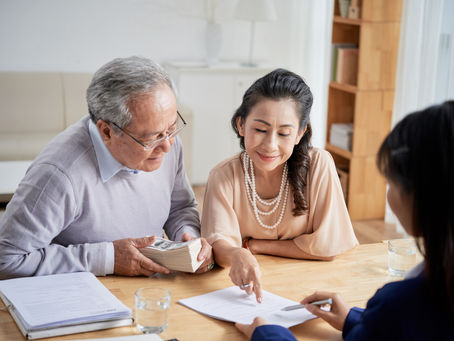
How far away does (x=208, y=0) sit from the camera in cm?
532

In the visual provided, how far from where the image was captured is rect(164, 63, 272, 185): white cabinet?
502 cm

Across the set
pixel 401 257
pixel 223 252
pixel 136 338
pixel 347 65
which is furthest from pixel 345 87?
pixel 136 338

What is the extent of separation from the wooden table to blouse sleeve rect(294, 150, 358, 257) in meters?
0.05

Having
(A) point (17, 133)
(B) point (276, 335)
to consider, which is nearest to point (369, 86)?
(A) point (17, 133)

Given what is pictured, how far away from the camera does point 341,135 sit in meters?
4.70

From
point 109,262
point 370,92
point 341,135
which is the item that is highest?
point 370,92

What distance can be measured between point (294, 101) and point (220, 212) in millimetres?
424

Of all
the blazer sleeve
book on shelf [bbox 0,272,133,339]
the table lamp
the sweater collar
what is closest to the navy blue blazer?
the blazer sleeve

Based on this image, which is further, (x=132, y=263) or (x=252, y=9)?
(x=252, y=9)

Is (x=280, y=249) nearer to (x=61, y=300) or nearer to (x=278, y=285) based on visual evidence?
(x=278, y=285)

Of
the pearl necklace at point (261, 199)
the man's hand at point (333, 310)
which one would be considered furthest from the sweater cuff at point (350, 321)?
the pearl necklace at point (261, 199)

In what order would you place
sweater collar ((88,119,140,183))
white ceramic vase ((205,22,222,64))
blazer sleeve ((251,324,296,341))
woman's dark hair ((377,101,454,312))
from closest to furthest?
woman's dark hair ((377,101,454,312)) < blazer sleeve ((251,324,296,341)) < sweater collar ((88,119,140,183)) < white ceramic vase ((205,22,222,64))

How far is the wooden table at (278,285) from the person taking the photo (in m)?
1.43

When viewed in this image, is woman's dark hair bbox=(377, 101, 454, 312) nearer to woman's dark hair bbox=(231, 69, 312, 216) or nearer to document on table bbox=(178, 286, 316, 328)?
document on table bbox=(178, 286, 316, 328)
